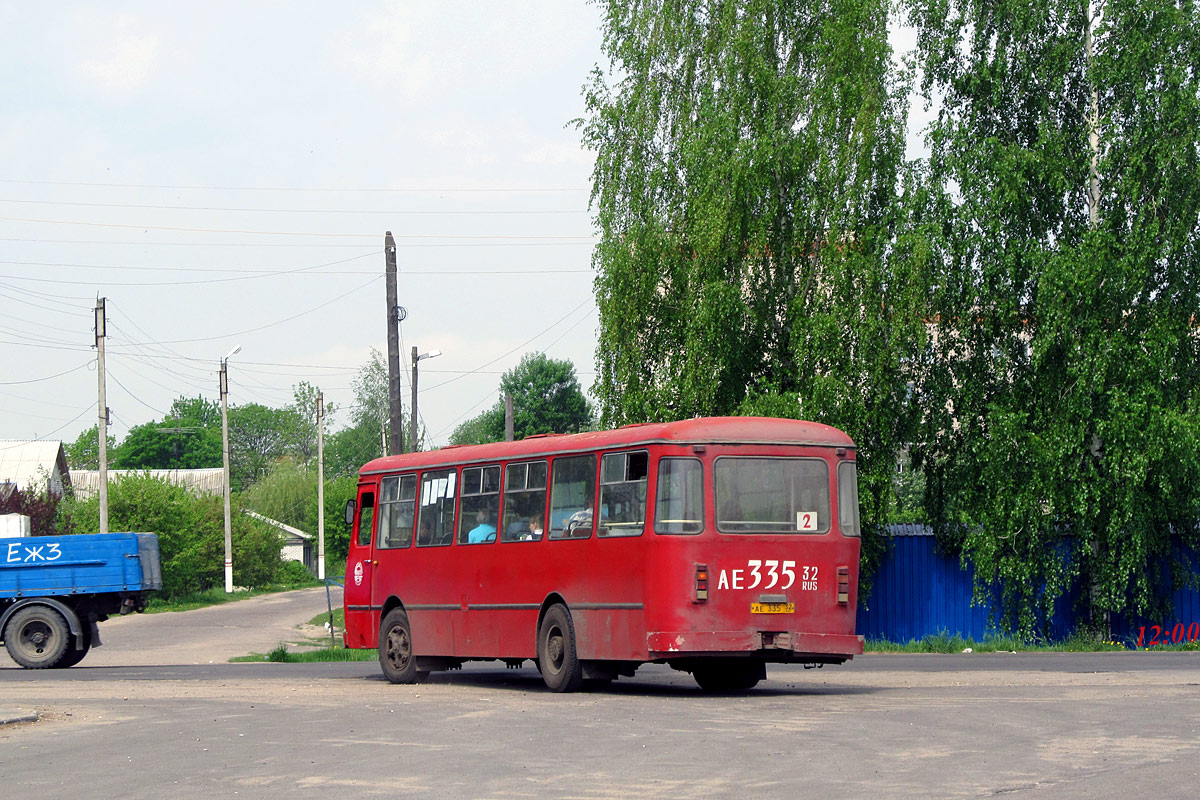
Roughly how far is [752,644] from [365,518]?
7.69 meters

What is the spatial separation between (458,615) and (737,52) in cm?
1591

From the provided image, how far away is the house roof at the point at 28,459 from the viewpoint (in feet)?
296

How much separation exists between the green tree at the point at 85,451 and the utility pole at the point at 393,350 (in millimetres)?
115052

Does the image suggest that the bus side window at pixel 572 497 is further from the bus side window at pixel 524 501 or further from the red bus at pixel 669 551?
the bus side window at pixel 524 501

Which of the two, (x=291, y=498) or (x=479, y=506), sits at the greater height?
(x=291, y=498)

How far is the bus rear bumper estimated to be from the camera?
53.6 ft

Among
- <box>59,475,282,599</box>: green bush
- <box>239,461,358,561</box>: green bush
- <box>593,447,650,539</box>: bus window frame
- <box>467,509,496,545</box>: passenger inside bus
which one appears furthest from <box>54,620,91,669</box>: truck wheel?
<box>239,461,358,561</box>: green bush

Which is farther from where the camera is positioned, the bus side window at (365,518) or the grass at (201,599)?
the grass at (201,599)

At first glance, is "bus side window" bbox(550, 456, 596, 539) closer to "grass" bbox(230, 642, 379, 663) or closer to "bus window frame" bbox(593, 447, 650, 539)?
"bus window frame" bbox(593, 447, 650, 539)

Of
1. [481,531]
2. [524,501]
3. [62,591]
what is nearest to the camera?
[524,501]

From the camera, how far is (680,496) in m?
16.7

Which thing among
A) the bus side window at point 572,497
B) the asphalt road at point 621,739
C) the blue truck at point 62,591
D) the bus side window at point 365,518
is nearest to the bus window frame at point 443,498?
the bus side window at point 365,518
